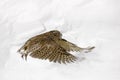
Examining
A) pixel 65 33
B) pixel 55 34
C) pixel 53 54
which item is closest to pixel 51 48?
pixel 53 54

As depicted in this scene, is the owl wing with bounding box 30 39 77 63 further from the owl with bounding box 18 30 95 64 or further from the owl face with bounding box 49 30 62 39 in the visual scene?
the owl face with bounding box 49 30 62 39

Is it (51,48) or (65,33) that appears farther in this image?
(65,33)

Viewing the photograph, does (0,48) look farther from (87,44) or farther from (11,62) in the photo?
(87,44)

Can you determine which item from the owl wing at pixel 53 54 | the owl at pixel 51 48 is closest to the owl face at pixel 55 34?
the owl at pixel 51 48

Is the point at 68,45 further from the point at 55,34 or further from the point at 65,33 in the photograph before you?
the point at 65,33

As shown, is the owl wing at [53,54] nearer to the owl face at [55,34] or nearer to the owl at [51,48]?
the owl at [51,48]

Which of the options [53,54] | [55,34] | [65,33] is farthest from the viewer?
[65,33]
